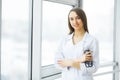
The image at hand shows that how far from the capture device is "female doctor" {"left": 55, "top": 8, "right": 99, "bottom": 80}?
58.6 inches

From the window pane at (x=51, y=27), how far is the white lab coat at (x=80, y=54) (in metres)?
0.91

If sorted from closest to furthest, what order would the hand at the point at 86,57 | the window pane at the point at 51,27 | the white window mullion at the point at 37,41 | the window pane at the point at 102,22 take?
the hand at the point at 86,57
the white window mullion at the point at 37,41
the window pane at the point at 51,27
the window pane at the point at 102,22

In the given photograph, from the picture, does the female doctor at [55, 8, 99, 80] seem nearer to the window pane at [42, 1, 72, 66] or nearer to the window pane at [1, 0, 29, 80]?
the window pane at [1, 0, 29, 80]

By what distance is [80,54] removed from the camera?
150 centimetres

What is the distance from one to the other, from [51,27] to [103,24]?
1.11 meters

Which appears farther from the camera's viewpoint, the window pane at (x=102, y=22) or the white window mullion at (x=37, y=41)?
the window pane at (x=102, y=22)

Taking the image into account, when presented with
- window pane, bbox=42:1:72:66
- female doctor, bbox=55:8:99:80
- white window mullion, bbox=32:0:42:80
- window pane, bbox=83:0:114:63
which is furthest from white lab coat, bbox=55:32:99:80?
window pane, bbox=83:0:114:63

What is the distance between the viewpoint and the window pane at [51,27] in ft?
8.18

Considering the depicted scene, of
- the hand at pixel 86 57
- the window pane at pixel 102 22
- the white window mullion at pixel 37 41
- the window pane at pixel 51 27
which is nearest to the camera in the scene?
the hand at pixel 86 57

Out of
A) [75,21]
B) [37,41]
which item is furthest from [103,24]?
[75,21]

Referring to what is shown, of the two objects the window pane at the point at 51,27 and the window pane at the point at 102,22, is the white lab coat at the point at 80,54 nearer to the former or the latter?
the window pane at the point at 51,27

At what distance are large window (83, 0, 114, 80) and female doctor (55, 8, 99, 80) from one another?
1.71m

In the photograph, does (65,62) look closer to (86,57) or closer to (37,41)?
(86,57)

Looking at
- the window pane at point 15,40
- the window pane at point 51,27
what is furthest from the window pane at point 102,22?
the window pane at point 15,40
